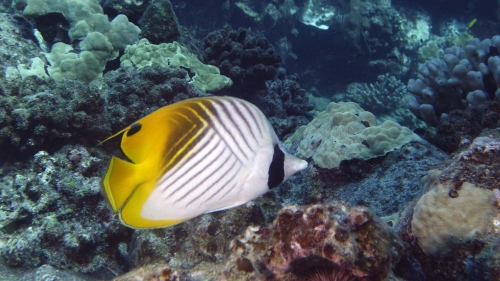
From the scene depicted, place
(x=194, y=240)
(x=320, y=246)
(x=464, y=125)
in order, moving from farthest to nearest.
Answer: (x=464, y=125) → (x=194, y=240) → (x=320, y=246)

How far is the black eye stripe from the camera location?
1.35 m

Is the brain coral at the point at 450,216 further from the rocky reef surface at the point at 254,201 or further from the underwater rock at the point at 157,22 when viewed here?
the underwater rock at the point at 157,22

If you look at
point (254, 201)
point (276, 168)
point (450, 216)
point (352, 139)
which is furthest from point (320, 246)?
point (352, 139)

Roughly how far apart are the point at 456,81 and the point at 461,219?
12.7 feet

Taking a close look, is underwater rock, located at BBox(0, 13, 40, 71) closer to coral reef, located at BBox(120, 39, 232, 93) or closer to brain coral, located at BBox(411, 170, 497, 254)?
coral reef, located at BBox(120, 39, 232, 93)

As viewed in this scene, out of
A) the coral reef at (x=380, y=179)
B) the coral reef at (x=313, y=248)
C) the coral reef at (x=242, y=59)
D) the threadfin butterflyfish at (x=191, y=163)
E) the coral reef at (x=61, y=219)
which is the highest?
the threadfin butterflyfish at (x=191, y=163)

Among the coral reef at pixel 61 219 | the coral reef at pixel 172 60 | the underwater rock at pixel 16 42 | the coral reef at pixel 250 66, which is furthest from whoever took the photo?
the coral reef at pixel 250 66

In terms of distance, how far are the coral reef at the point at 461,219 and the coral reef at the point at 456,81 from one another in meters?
3.01

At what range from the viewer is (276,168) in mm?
1352

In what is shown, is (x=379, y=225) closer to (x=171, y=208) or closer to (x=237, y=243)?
(x=237, y=243)

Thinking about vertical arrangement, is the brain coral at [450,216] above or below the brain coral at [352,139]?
above

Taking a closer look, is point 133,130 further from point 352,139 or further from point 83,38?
point 83,38

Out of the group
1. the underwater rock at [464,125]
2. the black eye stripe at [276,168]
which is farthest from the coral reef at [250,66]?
the black eye stripe at [276,168]

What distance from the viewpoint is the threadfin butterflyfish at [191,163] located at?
1.19 m
